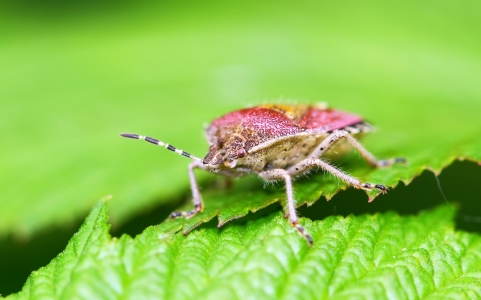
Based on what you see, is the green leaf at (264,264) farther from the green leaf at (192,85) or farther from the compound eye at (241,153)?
the compound eye at (241,153)

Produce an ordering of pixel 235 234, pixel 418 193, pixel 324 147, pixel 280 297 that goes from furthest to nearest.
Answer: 1. pixel 418 193
2. pixel 324 147
3. pixel 235 234
4. pixel 280 297

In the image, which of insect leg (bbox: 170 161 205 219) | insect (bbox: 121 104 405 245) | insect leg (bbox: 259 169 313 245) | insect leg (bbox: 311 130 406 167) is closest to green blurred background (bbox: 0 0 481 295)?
insect leg (bbox: 170 161 205 219)

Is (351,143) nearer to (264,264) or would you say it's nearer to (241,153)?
(241,153)

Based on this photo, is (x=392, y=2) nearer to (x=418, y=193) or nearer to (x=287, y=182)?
(x=418, y=193)

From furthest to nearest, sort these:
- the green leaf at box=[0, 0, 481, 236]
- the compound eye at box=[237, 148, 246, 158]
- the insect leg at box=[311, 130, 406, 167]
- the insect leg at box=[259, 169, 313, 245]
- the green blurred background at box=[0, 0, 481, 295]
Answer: the green blurred background at box=[0, 0, 481, 295] → the green leaf at box=[0, 0, 481, 236] → the insect leg at box=[311, 130, 406, 167] → the compound eye at box=[237, 148, 246, 158] → the insect leg at box=[259, 169, 313, 245]

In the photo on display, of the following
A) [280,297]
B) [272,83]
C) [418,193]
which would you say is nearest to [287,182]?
[280,297]

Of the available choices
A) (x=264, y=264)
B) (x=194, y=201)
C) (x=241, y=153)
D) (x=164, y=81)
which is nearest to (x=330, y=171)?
(x=241, y=153)

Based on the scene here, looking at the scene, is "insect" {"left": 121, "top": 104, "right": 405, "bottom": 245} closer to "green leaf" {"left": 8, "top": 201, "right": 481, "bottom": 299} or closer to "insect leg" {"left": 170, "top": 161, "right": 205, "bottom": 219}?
"insect leg" {"left": 170, "top": 161, "right": 205, "bottom": 219}
